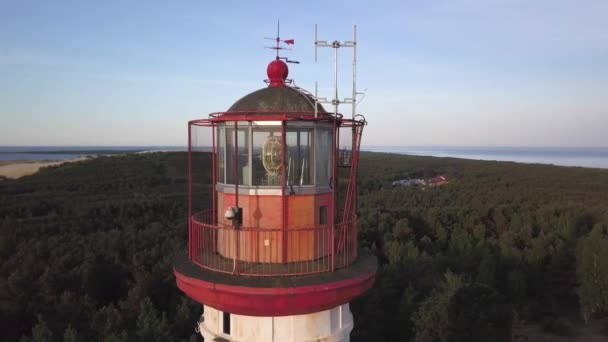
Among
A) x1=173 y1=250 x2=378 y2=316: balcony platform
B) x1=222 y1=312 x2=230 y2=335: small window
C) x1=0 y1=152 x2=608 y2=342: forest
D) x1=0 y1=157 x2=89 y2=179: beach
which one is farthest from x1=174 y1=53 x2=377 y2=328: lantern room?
x1=0 y1=157 x2=89 y2=179: beach

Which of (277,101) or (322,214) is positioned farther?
(322,214)

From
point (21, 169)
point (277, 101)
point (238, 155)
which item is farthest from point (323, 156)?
point (21, 169)

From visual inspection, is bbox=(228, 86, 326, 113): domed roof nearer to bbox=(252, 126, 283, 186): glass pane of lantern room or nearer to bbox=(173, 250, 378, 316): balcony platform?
bbox=(252, 126, 283, 186): glass pane of lantern room

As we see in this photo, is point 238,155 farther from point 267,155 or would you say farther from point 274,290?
point 274,290

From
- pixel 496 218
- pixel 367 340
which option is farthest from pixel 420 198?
pixel 367 340

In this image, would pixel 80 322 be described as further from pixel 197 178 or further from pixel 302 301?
pixel 197 178

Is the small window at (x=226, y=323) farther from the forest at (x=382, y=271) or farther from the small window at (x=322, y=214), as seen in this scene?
the forest at (x=382, y=271)
